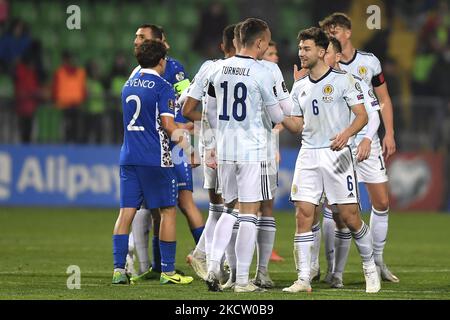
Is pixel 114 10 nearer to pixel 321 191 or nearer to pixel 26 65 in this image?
pixel 26 65

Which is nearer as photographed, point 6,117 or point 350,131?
point 350,131

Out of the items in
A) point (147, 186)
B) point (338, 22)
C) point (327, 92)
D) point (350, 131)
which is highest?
point (338, 22)

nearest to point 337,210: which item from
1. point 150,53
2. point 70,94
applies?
point 150,53

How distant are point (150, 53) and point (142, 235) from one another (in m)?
2.00

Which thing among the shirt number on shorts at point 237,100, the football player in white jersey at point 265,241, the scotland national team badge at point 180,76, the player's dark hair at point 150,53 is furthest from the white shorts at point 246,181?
the scotland national team badge at point 180,76

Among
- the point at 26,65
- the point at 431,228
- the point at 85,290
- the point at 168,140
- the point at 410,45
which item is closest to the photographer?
the point at 85,290

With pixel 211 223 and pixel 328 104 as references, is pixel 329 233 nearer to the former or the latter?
pixel 211 223

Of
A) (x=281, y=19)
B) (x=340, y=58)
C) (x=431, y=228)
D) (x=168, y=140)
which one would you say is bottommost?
(x=431, y=228)

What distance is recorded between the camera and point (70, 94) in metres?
21.7

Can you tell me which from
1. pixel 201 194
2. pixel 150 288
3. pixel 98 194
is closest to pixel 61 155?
pixel 98 194

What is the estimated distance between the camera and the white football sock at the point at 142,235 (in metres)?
11.2

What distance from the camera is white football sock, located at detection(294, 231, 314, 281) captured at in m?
9.65

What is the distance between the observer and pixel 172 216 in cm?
1048

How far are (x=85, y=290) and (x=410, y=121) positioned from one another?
1236cm
